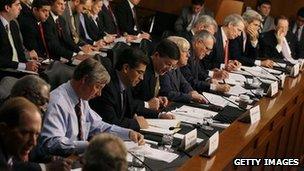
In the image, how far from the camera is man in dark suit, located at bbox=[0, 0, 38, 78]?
5218 mm

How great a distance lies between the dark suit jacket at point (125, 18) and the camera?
8727 mm

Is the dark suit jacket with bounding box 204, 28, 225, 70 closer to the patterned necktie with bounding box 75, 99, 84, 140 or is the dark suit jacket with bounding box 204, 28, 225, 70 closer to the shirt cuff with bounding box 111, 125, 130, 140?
the shirt cuff with bounding box 111, 125, 130, 140

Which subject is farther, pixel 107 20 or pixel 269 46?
pixel 107 20

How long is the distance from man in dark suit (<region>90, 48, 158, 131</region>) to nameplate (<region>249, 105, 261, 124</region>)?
0.73m

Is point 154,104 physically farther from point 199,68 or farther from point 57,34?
point 57,34

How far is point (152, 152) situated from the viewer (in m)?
3.38

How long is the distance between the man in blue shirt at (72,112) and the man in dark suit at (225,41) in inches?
119

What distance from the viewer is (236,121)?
163 inches

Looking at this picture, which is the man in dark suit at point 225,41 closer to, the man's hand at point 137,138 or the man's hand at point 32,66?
the man's hand at point 32,66

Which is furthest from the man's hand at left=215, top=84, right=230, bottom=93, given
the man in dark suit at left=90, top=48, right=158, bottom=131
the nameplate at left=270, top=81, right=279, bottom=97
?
the man in dark suit at left=90, top=48, right=158, bottom=131

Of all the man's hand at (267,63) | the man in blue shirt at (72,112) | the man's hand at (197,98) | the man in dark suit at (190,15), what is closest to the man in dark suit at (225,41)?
the man's hand at (267,63)

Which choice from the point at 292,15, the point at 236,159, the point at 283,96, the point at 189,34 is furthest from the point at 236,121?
the point at 292,15

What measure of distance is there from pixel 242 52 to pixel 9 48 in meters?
2.86

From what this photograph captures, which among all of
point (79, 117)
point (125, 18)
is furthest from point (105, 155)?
point (125, 18)
